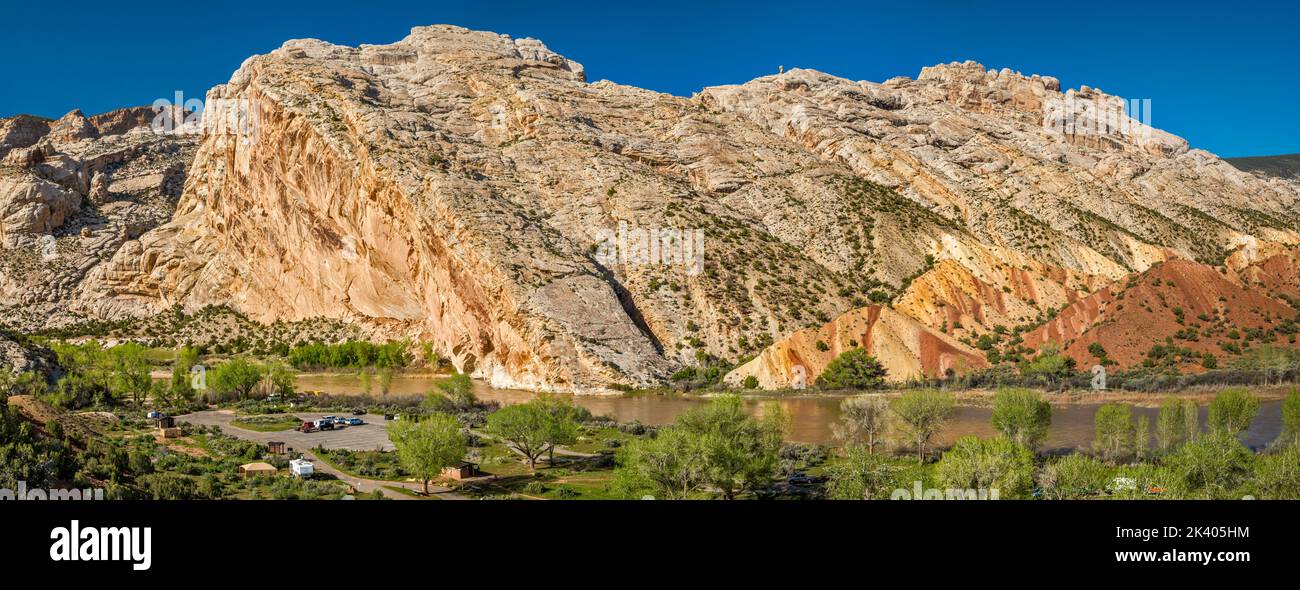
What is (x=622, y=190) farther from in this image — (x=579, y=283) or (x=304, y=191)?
(x=304, y=191)

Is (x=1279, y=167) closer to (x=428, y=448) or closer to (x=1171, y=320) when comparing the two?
(x=1171, y=320)

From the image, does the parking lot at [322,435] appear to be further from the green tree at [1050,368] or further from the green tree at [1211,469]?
the green tree at [1050,368]

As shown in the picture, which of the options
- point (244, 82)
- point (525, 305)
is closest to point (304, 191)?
point (244, 82)

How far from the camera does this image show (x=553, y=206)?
307ft

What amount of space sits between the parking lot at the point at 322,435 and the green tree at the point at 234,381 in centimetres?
946

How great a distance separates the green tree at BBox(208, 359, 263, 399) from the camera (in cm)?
6712

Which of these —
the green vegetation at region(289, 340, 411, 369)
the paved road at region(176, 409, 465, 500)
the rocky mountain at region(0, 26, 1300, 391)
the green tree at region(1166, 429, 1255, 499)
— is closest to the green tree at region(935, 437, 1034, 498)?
the green tree at region(1166, 429, 1255, 499)

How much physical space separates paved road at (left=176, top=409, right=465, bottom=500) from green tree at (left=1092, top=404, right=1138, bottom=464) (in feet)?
93.2

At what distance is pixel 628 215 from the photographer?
91812 mm

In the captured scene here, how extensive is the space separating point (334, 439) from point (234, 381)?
26.6m

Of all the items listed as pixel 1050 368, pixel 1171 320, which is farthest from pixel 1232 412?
pixel 1171 320

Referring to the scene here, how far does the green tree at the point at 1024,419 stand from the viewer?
38.2m

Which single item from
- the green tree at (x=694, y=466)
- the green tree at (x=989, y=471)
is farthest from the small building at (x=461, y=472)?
the green tree at (x=989, y=471)

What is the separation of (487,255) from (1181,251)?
78.9 meters
